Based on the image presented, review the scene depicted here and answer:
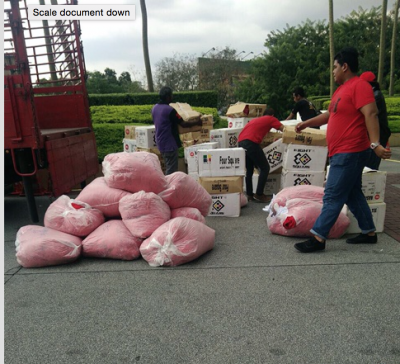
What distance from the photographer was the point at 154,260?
367 centimetres

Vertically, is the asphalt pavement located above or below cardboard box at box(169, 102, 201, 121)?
below

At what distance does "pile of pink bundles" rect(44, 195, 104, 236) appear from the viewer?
399cm

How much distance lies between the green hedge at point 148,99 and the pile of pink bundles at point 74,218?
12.2 m

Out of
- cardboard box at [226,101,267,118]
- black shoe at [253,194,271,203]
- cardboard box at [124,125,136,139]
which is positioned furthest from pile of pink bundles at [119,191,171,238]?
cardboard box at [226,101,267,118]

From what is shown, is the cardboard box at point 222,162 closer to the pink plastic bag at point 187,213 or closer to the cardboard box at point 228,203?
the cardboard box at point 228,203

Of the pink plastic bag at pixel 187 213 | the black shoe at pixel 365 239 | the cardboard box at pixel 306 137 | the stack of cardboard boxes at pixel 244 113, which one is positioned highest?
the stack of cardboard boxes at pixel 244 113

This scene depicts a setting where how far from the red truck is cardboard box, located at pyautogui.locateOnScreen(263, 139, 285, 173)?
9.57 ft

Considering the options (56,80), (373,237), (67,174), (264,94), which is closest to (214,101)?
(264,94)

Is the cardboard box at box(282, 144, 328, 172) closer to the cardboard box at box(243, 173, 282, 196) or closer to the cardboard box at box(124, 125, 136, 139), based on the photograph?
the cardboard box at box(243, 173, 282, 196)

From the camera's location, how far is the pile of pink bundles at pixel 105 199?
416cm

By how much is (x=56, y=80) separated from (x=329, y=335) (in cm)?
582

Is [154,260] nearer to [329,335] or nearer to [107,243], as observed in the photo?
[107,243]

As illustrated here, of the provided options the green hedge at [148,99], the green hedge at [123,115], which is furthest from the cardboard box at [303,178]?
the green hedge at [148,99]

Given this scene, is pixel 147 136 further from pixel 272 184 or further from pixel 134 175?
pixel 134 175
